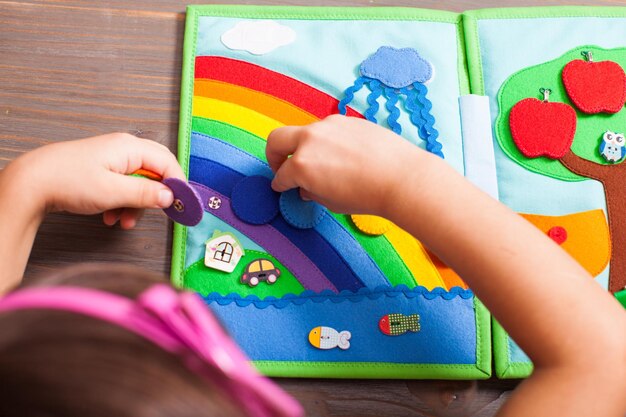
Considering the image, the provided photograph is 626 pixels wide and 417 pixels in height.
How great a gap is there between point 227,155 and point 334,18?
Result: 0.22 m

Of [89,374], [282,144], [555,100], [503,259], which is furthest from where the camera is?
[555,100]

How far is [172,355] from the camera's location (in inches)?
11.1

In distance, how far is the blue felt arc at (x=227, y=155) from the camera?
65 centimetres

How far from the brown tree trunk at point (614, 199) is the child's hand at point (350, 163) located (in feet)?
0.79

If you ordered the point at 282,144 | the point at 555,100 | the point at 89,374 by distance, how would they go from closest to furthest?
1. the point at 89,374
2. the point at 282,144
3. the point at 555,100

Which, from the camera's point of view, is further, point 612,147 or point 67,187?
point 612,147

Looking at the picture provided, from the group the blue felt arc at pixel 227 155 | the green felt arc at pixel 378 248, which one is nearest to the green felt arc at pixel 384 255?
the green felt arc at pixel 378 248

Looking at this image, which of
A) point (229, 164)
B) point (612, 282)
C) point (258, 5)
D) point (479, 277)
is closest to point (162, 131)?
point (229, 164)

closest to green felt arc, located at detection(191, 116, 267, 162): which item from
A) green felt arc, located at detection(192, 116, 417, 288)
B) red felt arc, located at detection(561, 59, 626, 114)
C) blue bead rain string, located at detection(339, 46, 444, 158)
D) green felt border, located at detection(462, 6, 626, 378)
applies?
green felt arc, located at detection(192, 116, 417, 288)

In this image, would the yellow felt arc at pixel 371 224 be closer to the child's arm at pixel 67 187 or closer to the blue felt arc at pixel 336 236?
the blue felt arc at pixel 336 236

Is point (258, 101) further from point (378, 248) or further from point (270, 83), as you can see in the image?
point (378, 248)

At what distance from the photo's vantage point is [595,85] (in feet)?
2.21

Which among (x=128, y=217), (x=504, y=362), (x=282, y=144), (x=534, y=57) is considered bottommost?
(x=504, y=362)

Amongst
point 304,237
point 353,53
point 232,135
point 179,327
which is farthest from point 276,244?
point 179,327
